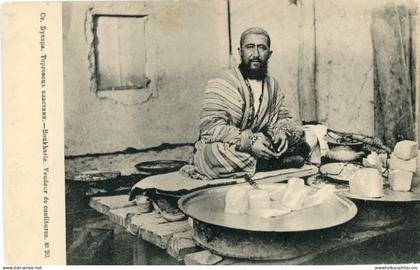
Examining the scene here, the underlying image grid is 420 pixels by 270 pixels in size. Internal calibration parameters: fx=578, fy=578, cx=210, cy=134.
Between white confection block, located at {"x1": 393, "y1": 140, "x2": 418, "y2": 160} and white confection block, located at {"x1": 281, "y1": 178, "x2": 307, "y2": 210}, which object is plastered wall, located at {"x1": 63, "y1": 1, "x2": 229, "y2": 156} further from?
white confection block, located at {"x1": 393, "y1": 140, "x2": 418, "y2": 160}

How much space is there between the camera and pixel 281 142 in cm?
252

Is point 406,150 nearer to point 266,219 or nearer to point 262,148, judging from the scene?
point 262,148

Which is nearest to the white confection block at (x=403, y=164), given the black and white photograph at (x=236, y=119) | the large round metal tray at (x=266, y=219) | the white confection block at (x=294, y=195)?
the black and white photograph at (x=236, y=119)

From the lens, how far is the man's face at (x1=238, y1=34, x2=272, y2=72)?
8.12 ft

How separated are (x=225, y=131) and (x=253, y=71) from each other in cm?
30

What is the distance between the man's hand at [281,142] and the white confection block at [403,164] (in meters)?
0.46

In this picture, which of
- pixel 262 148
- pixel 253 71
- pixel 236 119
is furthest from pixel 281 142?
pixel 253 71

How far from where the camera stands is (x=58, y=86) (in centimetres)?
233

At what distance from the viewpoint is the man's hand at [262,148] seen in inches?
97.3

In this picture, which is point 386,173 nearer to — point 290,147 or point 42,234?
point 290,147

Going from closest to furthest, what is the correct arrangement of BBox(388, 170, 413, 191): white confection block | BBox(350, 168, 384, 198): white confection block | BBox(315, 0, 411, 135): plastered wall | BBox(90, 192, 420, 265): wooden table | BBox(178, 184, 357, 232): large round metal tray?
BBox(178, 184, 357, 232): large round metal tray
BBox(90, 192, 420, 265): wooden table
BBox(350, 168, 384, 198): white confection block
BBox(388, 170, 413, 191): white confection block
BBox(315, 0, 411, 135): plastered wall

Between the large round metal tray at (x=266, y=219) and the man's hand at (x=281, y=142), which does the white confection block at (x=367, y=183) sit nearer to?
the large round metal tray at (x=266, y=219)

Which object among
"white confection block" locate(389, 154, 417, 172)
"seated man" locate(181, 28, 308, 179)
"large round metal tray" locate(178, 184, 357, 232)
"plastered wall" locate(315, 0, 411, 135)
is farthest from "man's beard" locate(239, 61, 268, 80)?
"white confection block" locate(389, 154, 417, 172)

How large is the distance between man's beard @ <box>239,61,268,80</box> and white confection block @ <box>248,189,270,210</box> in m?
0.61
